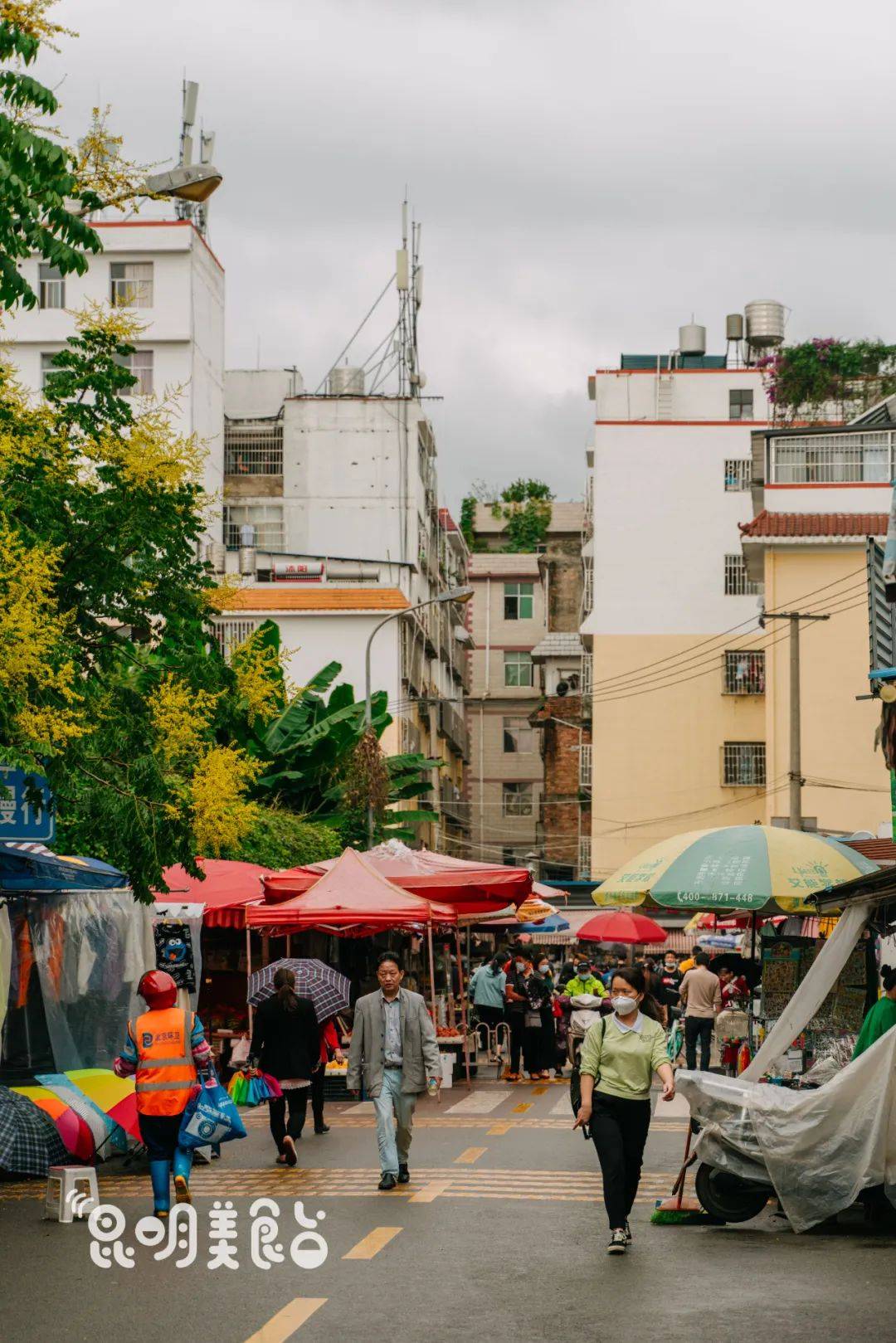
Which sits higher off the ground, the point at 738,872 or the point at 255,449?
the point at 255,449

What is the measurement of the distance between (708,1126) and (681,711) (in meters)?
43.7

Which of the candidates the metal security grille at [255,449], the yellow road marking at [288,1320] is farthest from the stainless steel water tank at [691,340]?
the yellow road marking at [288,1320]

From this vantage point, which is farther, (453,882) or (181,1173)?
(453,882)

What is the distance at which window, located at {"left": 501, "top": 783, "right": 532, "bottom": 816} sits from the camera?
8281 centimetres

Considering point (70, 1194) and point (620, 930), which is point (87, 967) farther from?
point (620, 930)

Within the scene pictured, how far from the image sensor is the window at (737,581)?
187ft

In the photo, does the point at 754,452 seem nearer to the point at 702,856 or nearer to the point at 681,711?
the point at 681,711

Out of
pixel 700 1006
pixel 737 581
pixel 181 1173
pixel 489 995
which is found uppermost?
pixel 737 581

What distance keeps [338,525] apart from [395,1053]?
45.9 metres

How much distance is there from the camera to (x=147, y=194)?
1370cm

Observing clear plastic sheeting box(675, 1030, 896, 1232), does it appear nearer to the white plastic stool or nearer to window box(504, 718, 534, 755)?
the white plastic stool

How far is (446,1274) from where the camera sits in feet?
33.7

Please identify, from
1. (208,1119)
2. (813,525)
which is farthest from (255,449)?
(208,1119)

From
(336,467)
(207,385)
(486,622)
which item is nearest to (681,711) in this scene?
(336,467)
